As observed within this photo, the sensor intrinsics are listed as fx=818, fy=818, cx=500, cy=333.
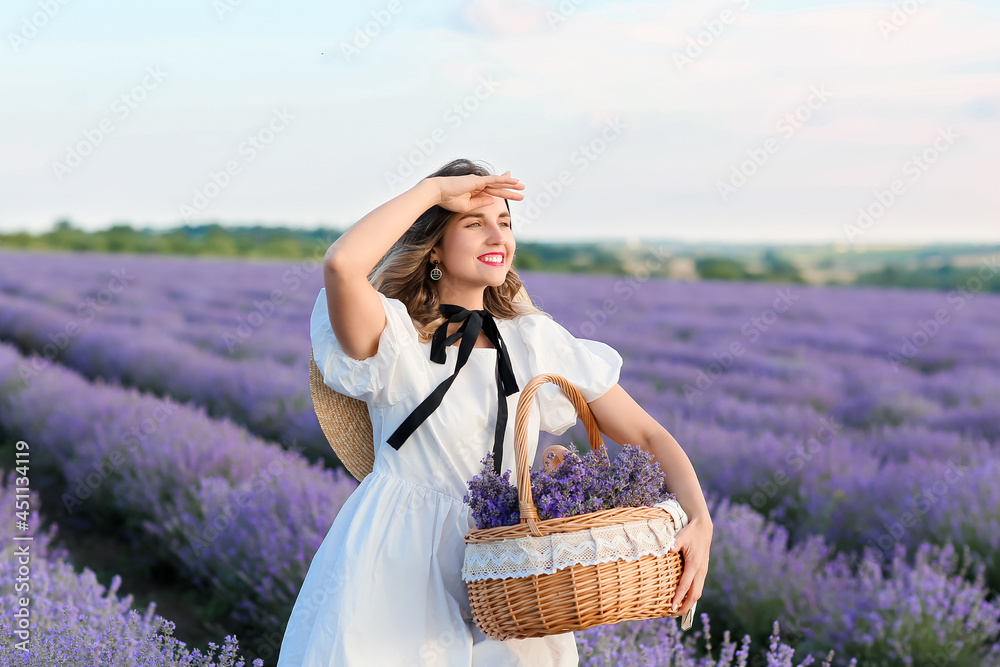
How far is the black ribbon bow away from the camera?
1.69 m

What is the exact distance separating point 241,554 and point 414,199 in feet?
7.71

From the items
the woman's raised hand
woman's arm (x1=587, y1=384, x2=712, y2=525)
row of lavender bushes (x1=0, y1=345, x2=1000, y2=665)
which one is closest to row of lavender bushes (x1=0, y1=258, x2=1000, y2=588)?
row of lavender bushes (x1=0, y1=345, x2=1000, y2=665)

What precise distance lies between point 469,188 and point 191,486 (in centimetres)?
279

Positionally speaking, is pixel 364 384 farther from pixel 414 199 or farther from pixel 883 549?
pixel 883 549

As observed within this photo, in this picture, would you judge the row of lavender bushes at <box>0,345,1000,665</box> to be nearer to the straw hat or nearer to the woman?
the straw hat

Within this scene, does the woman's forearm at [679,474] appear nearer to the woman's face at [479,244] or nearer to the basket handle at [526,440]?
the basket handle at [526,440]

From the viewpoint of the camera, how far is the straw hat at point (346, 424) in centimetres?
189

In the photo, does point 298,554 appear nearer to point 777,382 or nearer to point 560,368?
point 560,368

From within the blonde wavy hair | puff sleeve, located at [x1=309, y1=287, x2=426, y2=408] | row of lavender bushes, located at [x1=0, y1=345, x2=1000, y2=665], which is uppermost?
the blonde wavy hair

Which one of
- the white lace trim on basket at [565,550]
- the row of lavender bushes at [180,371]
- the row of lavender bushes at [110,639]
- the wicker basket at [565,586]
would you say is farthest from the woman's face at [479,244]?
the row of lavender bushes at [180,371]

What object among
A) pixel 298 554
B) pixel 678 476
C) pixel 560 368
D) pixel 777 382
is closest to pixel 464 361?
pixel 560 368

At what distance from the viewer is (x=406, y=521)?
1670mm

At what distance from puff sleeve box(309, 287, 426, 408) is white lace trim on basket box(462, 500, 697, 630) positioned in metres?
0.42

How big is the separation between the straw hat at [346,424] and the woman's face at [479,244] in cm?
40
